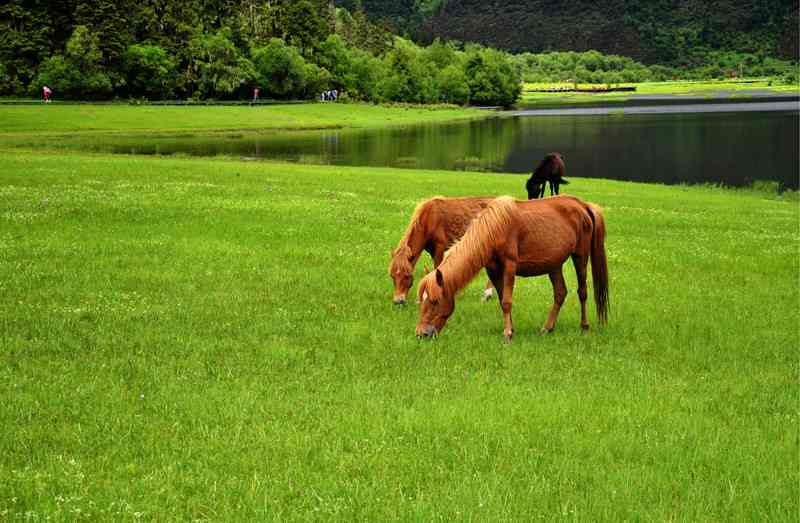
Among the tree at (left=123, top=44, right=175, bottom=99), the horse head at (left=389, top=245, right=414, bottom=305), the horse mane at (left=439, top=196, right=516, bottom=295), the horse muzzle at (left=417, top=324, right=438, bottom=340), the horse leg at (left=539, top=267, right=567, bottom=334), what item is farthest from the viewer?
the tree at (left=123, top=44, right=175, bottom=99)

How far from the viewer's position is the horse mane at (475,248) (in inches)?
535

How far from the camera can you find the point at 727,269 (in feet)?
76.0

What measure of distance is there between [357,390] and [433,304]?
315 cm

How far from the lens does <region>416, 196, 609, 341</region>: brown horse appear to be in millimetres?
13688

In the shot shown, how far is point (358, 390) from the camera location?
36.3 feet

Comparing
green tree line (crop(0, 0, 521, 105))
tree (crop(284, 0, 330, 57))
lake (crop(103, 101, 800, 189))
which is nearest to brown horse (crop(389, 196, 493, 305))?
lake (crop(103, 101, 800, 189))

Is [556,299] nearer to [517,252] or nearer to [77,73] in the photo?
[517,252]

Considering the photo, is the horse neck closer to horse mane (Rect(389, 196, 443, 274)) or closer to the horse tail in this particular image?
horse mane (Rect(389, 196, 443, 274))

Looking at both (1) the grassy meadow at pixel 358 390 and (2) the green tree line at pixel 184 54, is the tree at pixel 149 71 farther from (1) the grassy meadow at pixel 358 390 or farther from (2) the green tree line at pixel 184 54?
(1) the grassy meadow at pixel 358 390

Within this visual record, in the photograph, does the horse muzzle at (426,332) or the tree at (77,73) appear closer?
the horse muzzle at (426,332)

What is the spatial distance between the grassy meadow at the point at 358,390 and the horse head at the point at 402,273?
52cm

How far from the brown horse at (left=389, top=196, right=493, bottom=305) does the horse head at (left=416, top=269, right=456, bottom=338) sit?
289 centimetres

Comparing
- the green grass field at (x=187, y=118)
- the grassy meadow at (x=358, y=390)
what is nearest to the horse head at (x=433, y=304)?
the grassy meadow at (x=358, y=390)

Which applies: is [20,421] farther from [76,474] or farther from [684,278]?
[684,278]
